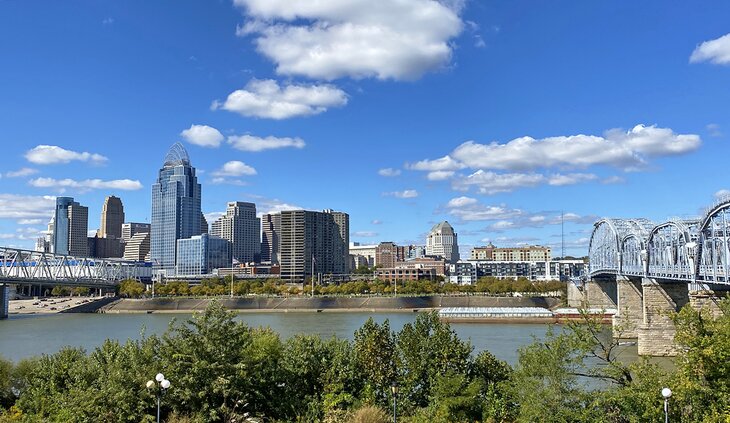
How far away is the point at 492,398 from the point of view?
15.2m

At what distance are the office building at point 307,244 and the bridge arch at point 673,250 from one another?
116535 mm

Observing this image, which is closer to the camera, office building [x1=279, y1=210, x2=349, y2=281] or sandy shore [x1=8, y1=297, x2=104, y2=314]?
sandy shore [x1=8, y1=297, x2=104, y2=314]

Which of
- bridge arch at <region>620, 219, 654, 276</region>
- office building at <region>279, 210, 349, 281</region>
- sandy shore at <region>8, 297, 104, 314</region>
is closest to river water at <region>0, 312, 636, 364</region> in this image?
bridge arch at <region>620, 219, 654, 276</region>

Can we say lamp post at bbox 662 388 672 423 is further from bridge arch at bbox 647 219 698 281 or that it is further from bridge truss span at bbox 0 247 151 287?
bridge truss span at bbox 0 247 151 287

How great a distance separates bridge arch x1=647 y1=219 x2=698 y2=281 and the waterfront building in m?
161

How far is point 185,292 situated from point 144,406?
113832mm

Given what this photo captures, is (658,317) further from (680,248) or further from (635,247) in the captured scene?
(635,247)

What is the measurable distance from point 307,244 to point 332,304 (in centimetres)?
7199

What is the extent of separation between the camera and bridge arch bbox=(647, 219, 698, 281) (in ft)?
127

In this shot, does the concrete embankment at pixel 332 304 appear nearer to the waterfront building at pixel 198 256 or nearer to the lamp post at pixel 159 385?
the lamp post at pixel 159 385

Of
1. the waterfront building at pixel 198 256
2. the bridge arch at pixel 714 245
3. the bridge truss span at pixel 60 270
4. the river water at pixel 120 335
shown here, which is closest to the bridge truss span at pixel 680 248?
the bridge arch at pixel 714 245

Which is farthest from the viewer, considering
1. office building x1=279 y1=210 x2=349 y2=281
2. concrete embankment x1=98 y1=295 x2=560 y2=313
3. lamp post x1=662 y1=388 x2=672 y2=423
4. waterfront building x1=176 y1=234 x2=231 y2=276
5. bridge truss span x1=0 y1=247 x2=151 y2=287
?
waterfront building x1=176 y1=234 x2=231 y2=276

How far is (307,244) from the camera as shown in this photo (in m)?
168

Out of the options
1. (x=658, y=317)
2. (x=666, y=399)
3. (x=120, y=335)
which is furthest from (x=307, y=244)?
(x=666, y=399)
